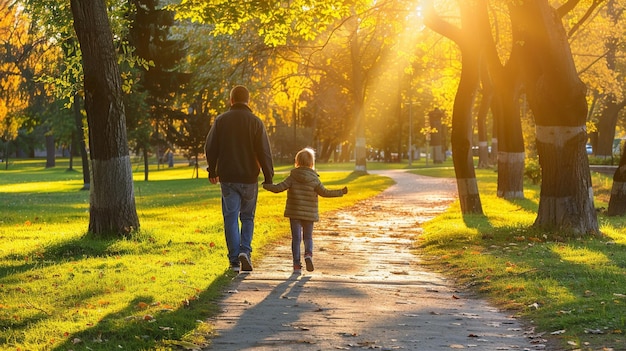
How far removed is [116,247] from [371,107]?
6456 cm

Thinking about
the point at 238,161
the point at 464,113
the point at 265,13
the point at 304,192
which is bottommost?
the point at 304,192

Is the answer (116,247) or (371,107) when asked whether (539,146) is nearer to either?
(116,247)

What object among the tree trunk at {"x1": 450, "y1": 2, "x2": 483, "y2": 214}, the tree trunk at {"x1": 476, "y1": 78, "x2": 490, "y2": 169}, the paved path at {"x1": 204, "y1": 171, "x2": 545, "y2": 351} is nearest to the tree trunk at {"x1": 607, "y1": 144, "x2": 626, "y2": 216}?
the tree trunk at {"x1": 450, "y1": 2, "x2": 483, "y2": 214}

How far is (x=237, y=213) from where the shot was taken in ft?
39.4

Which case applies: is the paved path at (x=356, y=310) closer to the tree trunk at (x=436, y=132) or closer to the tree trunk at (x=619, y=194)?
the tree trunk at (x=619, y=194)

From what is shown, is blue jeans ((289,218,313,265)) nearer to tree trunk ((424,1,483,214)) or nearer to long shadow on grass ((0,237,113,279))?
long shadow on grass ((0,237,113,279))

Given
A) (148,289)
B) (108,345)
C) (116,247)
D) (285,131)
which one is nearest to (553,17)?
(116,247)

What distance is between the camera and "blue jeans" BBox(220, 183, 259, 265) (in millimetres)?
11984

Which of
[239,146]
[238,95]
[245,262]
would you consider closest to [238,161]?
[239,146]

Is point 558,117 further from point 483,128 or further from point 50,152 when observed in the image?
point 50,152

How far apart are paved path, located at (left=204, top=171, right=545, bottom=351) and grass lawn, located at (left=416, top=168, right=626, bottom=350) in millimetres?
335

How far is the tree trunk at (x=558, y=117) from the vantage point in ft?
52.9

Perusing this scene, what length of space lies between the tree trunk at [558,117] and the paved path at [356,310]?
265 cm

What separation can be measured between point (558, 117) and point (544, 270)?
15.3ft
